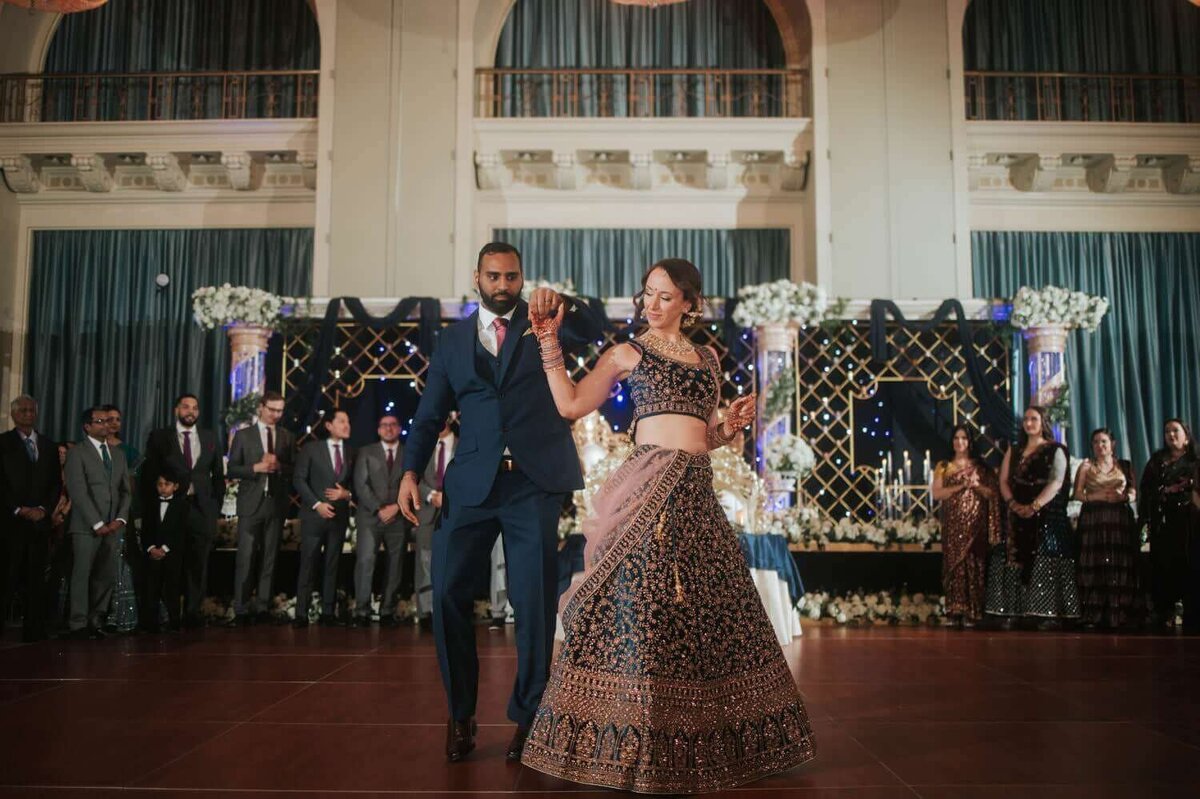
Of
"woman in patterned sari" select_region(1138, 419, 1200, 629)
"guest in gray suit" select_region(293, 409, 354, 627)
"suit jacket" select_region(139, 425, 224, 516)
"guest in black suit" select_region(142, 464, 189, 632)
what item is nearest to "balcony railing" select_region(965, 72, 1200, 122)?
"woman in patterned sari" select_region(1138, 419, 1200, 629)

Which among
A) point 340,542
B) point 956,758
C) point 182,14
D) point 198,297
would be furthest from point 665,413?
point 182,14

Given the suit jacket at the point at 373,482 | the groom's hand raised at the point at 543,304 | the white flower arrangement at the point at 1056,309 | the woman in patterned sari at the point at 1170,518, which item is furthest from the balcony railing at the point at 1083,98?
the groom's hand raised at the point at 543,304

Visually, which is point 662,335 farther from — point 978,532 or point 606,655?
point 978,532

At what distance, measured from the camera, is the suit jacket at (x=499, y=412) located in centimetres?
315

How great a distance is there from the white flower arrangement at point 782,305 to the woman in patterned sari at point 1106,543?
7.64 feet

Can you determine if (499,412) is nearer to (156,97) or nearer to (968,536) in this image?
(968,536)

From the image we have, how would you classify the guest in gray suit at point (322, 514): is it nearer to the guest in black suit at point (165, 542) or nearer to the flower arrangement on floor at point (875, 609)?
the guest in black suit at point (165, 542)

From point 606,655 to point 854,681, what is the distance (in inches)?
88.8

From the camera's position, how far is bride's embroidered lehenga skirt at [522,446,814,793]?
105 inches

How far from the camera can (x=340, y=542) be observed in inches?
285

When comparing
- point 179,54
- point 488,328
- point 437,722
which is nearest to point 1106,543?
point 437,722

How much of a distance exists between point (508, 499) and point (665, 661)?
73 centimetres

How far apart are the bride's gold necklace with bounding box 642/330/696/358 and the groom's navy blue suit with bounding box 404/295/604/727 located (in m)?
0.20

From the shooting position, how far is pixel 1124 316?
440 inches
